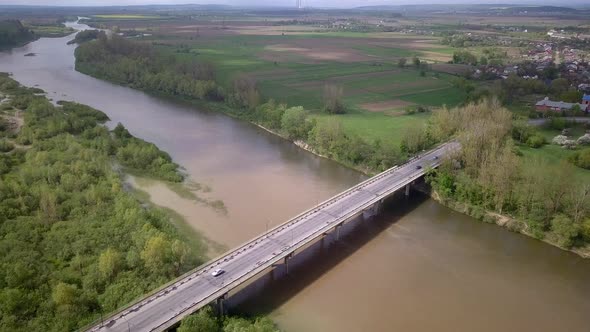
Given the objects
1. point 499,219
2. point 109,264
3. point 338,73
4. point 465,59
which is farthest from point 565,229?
point 465,59

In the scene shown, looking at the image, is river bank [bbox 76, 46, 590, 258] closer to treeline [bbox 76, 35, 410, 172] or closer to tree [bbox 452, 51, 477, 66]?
treeline [bbox 76, 35, 410, 172]

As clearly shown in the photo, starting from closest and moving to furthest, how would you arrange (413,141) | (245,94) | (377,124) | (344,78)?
(413,141), (377,124), (245,94), (344,78)

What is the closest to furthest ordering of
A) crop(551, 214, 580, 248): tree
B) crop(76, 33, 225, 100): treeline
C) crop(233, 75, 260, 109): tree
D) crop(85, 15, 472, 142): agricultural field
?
1. crop(551, 214, 580, 248): tree
2. crop(233, 75, 260, 109): tree
3. crop(85, 15, 472, 142): agricultural field
4. crop(76, 33, 225, 100): treeline

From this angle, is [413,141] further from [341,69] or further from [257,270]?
[341,69]

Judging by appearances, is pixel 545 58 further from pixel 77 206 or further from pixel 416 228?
pixel 77 206

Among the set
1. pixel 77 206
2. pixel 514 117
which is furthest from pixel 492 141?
pixel 77 206

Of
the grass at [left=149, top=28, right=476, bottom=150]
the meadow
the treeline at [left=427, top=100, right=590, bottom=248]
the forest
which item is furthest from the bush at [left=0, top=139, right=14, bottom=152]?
the treeline at [left=427, top=100, right=590, bottom=248]
